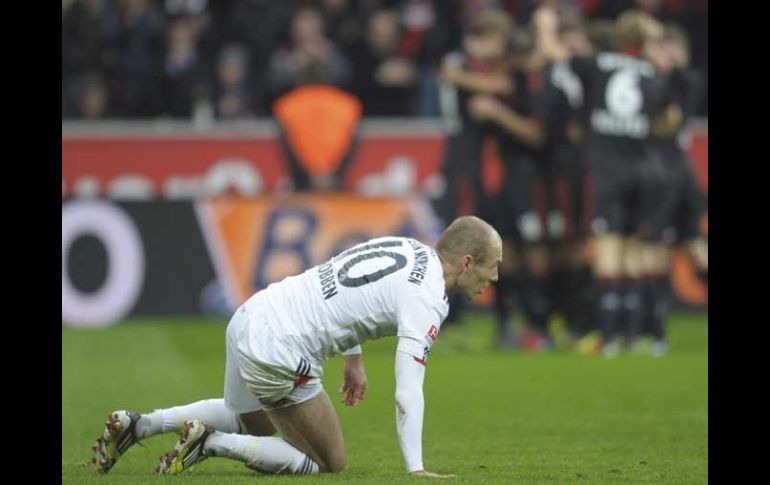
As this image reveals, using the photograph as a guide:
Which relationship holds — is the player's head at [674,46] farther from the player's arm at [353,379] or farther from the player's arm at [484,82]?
the player's arm at [353,379]

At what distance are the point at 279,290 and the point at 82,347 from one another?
8888mm

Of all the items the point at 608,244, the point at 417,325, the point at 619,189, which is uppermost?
the point at 417,325

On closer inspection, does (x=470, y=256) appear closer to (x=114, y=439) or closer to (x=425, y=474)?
(x=425, y=474)

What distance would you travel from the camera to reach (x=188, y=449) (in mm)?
7934

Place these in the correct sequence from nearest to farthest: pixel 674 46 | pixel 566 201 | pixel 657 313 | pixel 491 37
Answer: pixel 657 313 → pixel 491 37 → pixel 566 201 → pixel 674 46

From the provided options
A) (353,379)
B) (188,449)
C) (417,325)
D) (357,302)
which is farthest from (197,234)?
(417,325)

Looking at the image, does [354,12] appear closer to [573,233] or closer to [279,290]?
[573,233]

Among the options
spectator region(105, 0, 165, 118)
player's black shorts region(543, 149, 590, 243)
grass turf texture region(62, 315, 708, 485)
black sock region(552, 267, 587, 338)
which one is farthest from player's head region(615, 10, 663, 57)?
spectator region(105, 0, 165, 118)

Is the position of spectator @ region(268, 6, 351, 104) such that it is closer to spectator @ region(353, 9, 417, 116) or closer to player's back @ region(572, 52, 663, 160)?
spectator @ region(353, 9, 417, 116)

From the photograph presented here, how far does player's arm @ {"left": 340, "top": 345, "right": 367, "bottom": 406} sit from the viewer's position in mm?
8125

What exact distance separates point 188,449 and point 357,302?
1.07 meters

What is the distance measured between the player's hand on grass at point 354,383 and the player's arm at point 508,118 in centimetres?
829
